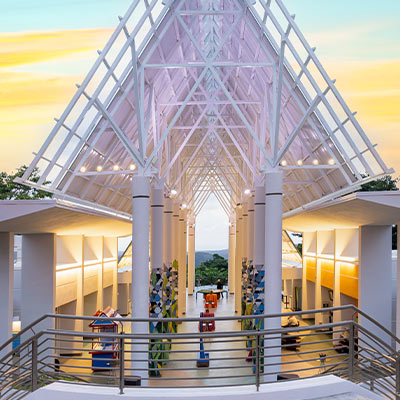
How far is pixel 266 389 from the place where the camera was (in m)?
6.33

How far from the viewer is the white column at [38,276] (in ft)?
64.0

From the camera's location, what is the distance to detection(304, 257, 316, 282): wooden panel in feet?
100

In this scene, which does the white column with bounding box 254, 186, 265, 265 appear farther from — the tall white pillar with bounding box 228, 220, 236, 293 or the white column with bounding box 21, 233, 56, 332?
the tall white pillar with bounding box 228, 220, 236, 293

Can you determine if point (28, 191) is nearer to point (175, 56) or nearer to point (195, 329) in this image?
point (195, 329)

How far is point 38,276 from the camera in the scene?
19.6 m

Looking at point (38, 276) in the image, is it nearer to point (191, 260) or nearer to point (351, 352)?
point (351, 352)

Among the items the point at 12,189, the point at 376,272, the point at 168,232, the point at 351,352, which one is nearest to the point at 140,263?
the point at 351,352

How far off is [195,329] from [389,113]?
81.5ft

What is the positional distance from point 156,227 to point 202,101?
5108 mm

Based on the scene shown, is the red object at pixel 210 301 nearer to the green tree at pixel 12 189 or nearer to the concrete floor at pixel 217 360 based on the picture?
the concrete floor at pixel 217 360

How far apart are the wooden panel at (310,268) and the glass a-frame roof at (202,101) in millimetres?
5103

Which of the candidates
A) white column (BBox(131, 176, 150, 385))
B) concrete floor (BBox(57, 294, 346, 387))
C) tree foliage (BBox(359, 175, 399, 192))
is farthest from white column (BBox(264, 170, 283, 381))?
tree foliage (BBox(359, 175, 399, 192))

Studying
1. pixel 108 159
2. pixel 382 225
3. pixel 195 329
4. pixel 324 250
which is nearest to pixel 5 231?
pixel 108 159

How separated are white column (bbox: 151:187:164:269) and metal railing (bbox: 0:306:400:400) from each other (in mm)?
3062
